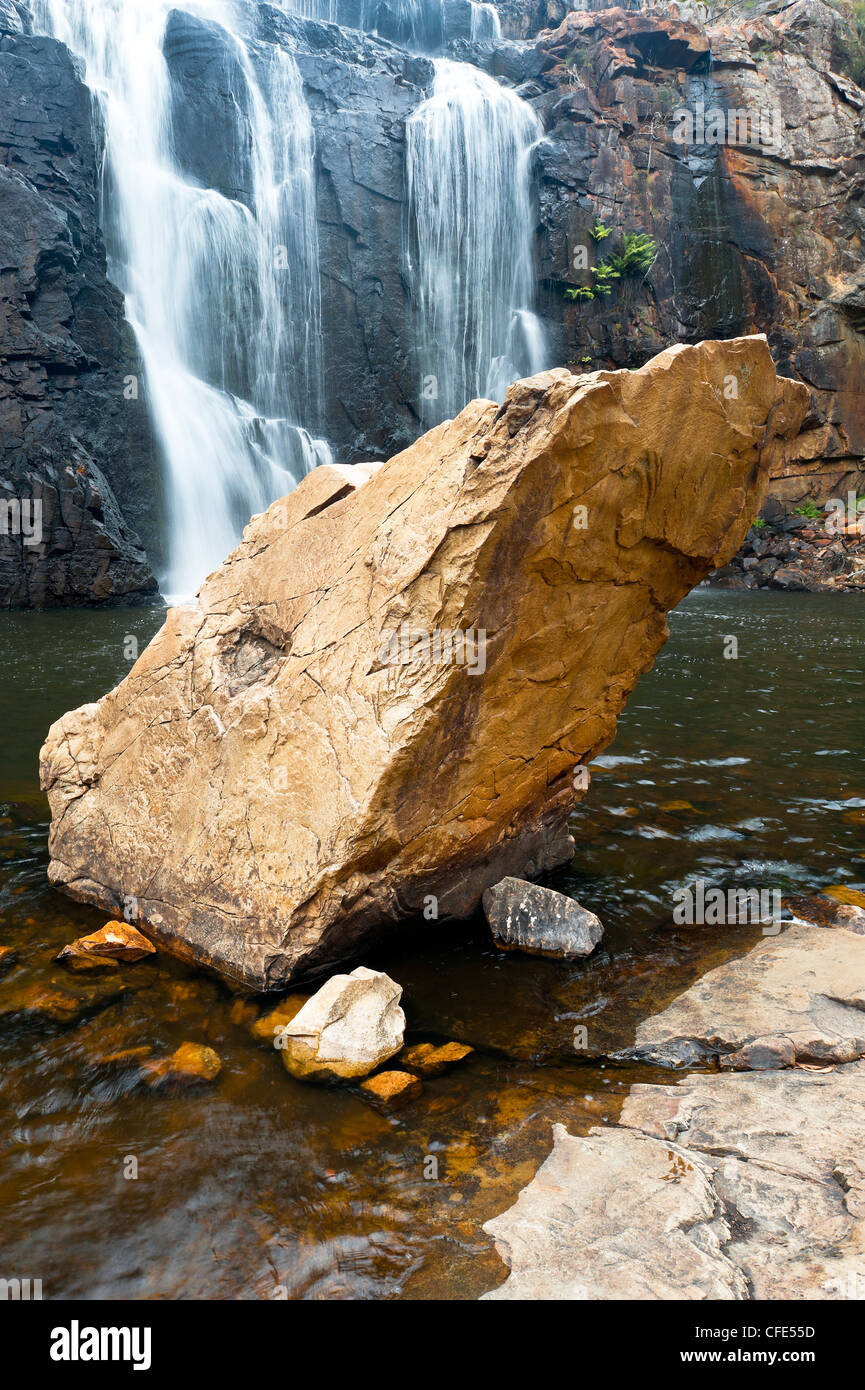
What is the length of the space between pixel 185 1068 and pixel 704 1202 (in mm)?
2264

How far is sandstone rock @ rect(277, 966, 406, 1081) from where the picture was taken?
12.5ft

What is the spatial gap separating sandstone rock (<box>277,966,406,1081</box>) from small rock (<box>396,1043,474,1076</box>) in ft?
0.23

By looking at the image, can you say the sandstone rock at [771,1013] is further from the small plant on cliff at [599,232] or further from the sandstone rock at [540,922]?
the small plant on cliff at [599,232]

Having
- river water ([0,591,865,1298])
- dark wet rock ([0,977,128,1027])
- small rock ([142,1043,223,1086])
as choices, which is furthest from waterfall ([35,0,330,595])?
small rock ([142,1043,223,1086])

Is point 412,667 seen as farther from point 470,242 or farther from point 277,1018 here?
point 470,242

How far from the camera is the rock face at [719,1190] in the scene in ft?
8.25

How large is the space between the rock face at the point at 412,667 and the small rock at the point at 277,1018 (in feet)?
0.44

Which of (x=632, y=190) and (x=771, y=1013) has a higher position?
(x=632, y=190)

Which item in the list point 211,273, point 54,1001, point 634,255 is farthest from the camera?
point 634,255

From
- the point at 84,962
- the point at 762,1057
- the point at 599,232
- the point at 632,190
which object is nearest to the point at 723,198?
the point at 632,190

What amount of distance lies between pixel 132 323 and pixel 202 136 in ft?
27.8

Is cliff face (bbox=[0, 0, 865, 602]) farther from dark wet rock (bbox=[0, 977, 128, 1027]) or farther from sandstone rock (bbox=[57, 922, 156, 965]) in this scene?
dark wet rock (bbox=[0, 977, 128, 1027])

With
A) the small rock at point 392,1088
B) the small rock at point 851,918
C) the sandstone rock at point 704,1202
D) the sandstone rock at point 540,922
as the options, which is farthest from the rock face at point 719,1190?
the small rock at point 851,918

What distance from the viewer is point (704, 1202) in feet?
9.31
